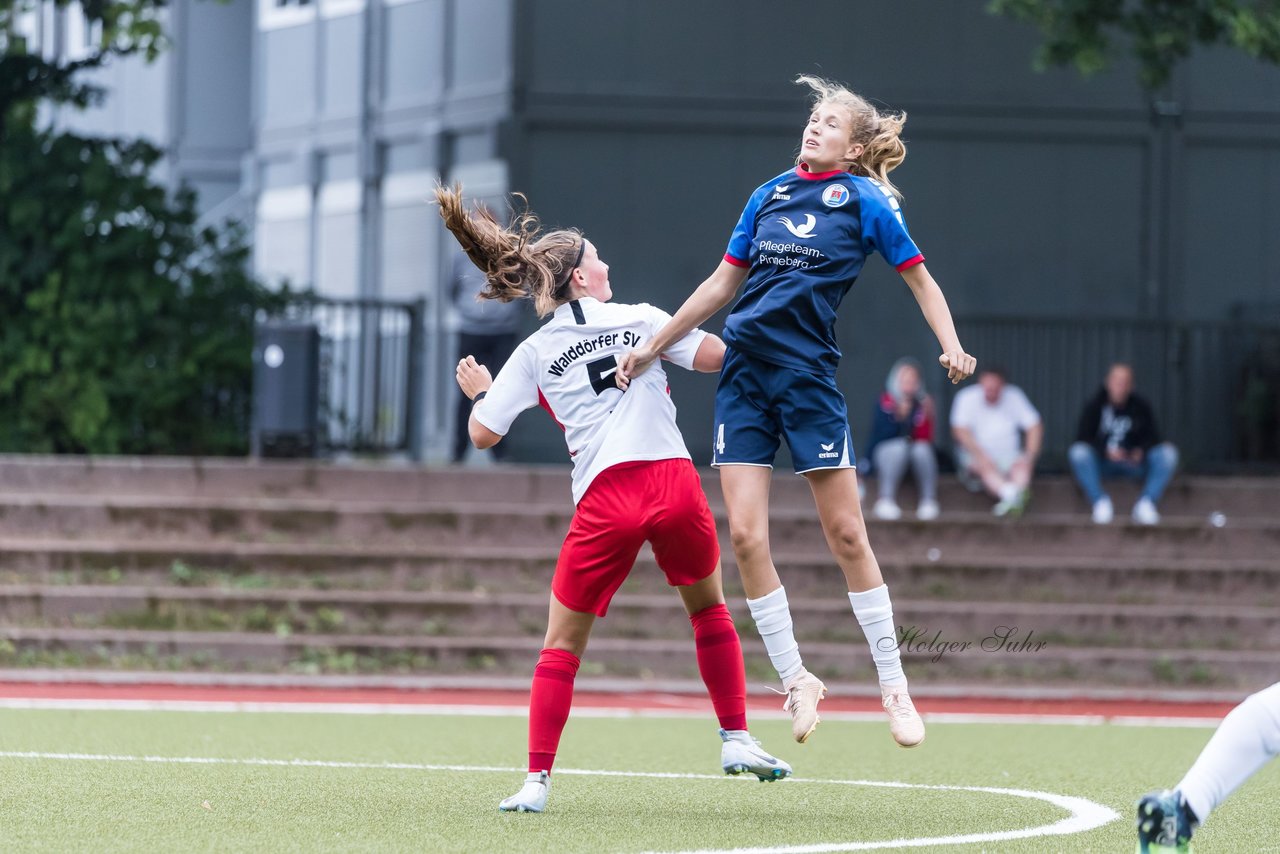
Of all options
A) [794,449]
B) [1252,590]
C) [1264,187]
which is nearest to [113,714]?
[794,449]

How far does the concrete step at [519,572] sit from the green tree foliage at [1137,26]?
3770 millimetres

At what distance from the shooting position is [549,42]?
18266 millimetres

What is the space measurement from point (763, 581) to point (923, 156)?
1312 cm

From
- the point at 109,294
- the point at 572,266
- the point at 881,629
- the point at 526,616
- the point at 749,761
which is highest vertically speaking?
the point at 109,294

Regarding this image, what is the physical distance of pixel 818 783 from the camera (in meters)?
7.03

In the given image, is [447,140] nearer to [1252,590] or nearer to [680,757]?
[1252,590]

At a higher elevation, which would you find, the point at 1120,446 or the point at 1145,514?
the point at 1120,446

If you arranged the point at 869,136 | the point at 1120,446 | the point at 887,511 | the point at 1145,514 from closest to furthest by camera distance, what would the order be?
the point at 869,136
the point at 887,511
the point at 1145,514
the point at 1120,446

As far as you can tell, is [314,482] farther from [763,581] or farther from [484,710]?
[763,581]

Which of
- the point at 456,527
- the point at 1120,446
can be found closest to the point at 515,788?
the point at 456,527

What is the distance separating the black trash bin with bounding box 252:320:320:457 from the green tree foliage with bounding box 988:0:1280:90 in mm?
5974

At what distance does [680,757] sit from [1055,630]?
623 centimetres

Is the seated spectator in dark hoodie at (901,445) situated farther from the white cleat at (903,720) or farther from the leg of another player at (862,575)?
the white cleat at (903,720)

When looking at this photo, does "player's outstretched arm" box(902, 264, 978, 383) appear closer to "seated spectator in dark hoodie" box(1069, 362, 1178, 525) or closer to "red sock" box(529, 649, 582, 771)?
"red sock" box(529, 649, 582, 771)
